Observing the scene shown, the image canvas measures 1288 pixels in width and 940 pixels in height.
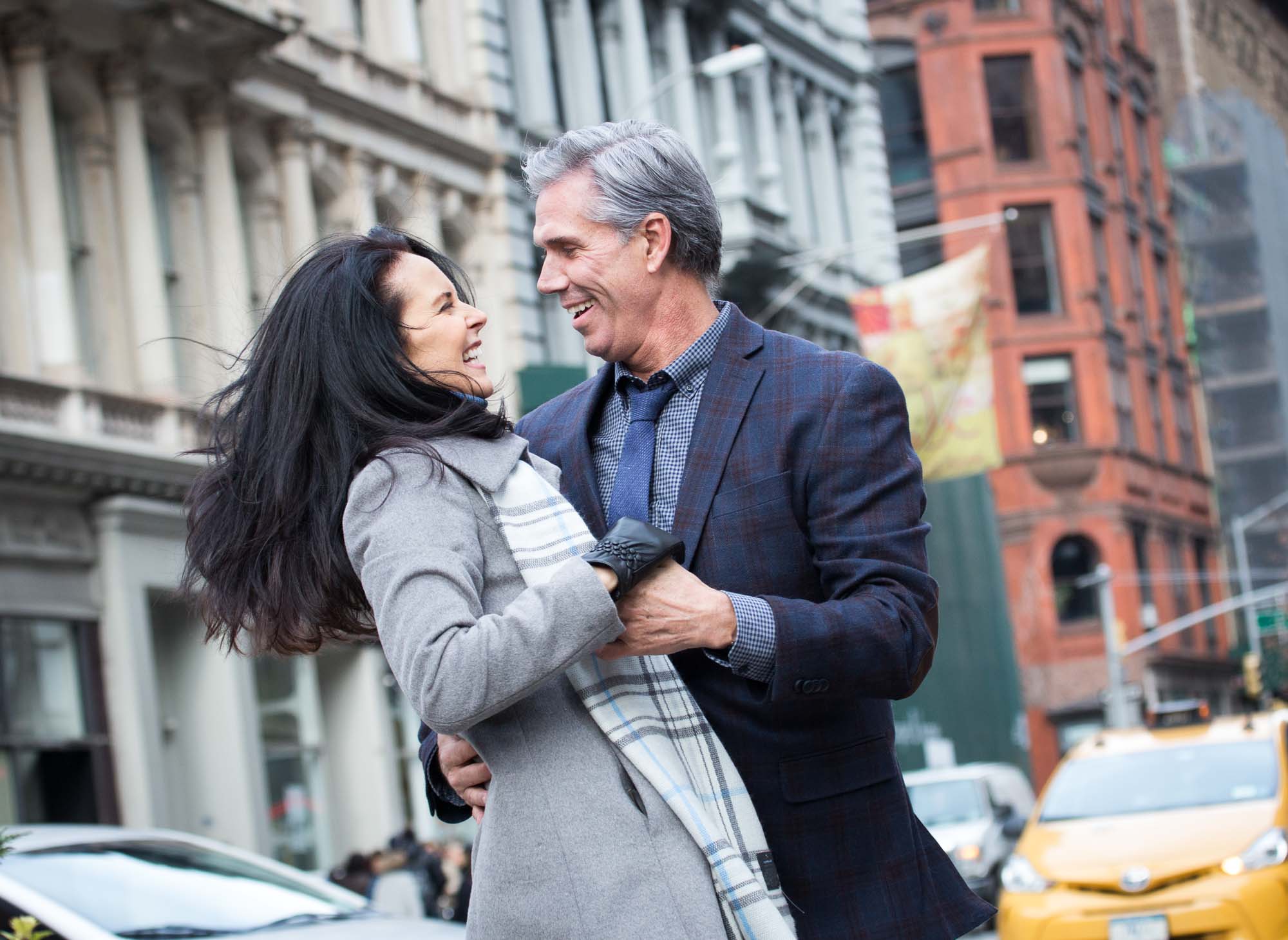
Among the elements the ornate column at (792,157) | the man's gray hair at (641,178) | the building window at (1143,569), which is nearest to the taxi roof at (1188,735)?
the man's gray hair at (641,178)

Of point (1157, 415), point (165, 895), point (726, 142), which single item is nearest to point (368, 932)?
point (165, 895)

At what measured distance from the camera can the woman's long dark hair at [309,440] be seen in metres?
3.30

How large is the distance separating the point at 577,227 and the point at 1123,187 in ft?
206

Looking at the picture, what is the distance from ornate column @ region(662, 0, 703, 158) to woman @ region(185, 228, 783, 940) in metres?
30.5

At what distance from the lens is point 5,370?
63.3ft

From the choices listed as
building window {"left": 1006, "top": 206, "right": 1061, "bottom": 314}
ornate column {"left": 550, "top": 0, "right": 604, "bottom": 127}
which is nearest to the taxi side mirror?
ornate column {"left": 550, "top": 0, "right": 604, "bottom": 127}

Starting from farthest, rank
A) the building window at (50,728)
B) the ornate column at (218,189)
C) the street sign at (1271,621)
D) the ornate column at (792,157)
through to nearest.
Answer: the street sign at (1271,621) < the ornate column at (792,157) < the ornate column at (218,189) < the building window at (50,728)

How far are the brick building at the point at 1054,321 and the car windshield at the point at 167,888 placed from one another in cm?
4777

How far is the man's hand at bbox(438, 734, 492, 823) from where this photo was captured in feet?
11.0

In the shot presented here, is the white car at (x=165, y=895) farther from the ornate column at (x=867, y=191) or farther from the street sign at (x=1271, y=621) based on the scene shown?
the street sign at (x=1271, y=621)

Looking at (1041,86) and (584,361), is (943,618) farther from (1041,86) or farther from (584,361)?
(1041,86)

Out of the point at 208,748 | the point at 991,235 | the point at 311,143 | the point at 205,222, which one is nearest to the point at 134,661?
the point at 208,748

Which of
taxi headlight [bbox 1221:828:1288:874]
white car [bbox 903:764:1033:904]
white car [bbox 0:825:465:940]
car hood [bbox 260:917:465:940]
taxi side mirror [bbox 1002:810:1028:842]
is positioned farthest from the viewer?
white car [bbox 903:764:1033:904]

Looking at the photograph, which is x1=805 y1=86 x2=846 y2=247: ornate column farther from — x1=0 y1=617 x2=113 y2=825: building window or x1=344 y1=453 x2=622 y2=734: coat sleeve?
x1=344 y1=453 x2=622 y2=734: coat sleeve
